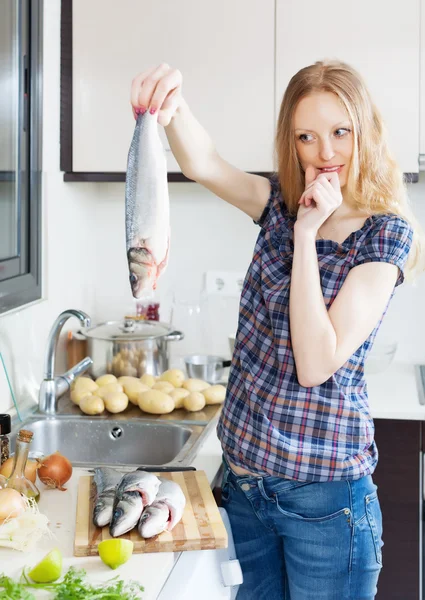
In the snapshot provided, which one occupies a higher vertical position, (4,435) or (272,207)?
(272,207)

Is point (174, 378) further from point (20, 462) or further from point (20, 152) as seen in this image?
point (20, 462)

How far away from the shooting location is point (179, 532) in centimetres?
125

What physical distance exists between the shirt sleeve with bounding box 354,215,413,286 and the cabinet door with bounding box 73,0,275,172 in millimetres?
971

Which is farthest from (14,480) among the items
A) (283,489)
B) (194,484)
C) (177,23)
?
(177,23)

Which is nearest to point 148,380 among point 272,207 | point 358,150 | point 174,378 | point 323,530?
point 174,378

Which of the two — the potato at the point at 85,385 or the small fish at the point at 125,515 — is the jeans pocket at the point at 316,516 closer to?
the small fish at the point at 125,515

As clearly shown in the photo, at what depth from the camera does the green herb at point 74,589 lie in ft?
3.30

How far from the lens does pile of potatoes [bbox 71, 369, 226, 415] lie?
2053 mm

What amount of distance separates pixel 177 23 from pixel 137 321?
34.5 inches

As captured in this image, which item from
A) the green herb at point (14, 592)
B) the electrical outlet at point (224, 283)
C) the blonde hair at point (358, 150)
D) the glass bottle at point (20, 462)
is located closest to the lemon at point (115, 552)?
the green herb at point (14, 592)

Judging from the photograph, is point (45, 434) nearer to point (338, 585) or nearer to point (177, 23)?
point (338, 585)

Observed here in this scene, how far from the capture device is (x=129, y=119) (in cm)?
233

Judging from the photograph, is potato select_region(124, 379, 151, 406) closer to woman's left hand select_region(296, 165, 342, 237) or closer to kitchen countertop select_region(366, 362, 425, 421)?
kitchen countertop select_region(366, 362, 425, 421)

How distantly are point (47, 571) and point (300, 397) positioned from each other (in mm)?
513
